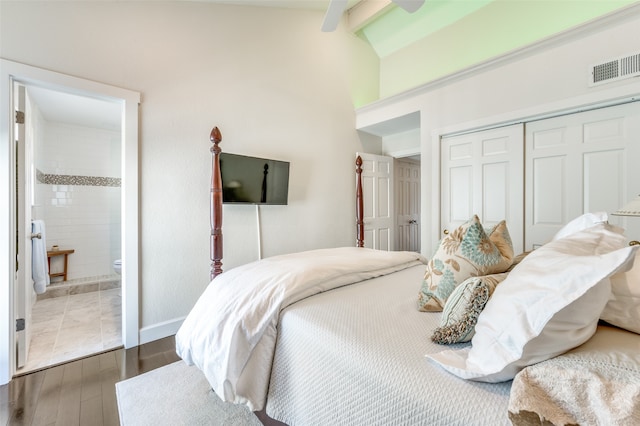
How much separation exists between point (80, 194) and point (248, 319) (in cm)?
458

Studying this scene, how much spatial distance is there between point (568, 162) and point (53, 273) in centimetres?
627

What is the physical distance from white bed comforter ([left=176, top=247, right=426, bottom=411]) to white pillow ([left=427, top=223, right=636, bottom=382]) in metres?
0.71

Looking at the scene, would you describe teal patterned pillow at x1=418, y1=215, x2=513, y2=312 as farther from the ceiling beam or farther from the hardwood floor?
the ceiling beam

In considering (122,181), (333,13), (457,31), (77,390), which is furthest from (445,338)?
(457,31)

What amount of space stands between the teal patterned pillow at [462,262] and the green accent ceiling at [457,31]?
8.09ft

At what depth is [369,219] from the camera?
424 cm

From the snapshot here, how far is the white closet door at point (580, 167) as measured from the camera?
2285 mm

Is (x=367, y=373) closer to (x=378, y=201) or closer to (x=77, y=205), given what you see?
(x=378, y=201)

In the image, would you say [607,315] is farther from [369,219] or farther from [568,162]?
[369,219]

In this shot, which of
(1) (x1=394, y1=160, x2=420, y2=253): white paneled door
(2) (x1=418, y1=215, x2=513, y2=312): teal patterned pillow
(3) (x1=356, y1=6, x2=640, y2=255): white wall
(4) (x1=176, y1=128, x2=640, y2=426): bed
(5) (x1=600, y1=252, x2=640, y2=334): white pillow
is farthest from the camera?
(1) (x1=394, y1=160, x2=420, y2=253): white paneled door

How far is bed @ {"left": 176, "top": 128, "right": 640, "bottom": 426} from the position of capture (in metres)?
0.62

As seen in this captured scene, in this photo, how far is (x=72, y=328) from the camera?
2.78 m

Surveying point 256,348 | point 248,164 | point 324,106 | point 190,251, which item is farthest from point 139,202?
point 324,106

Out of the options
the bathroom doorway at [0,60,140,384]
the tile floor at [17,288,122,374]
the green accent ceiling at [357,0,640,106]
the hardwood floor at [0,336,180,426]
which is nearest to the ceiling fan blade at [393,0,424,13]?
the green accent ceiling at [357,0,640,106]
